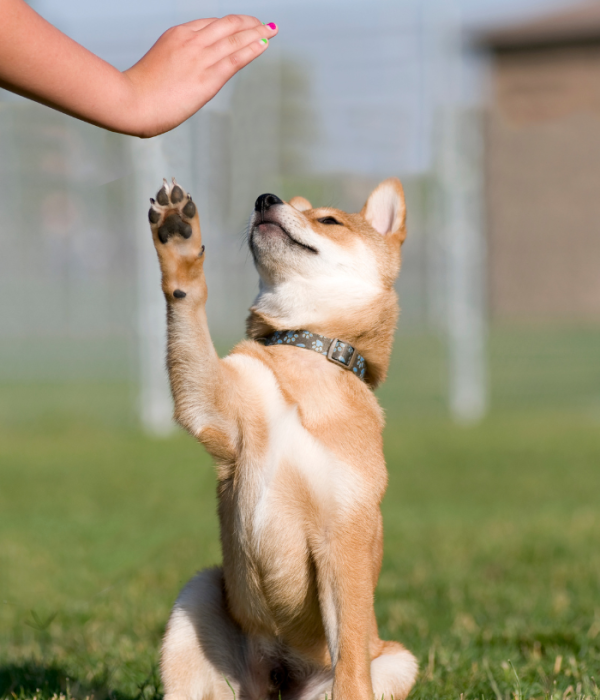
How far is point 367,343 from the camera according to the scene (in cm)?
290

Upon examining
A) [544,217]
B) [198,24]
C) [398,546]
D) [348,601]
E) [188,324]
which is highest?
[544,217]

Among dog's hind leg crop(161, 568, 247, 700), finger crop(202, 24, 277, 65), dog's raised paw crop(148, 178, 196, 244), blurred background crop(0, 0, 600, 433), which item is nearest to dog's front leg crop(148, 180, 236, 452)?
dog's raised paw crop(148, 178, 196, 244)

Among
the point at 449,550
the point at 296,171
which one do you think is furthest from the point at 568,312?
the point at 449,550

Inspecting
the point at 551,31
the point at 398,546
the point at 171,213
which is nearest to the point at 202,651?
the point at 171,213

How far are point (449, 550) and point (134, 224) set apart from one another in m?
6.63

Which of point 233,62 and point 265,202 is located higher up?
point 233,62

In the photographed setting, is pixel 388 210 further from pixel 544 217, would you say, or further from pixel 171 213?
pixel 544 217

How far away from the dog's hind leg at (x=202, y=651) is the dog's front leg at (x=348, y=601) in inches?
15.6

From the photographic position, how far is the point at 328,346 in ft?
8.99

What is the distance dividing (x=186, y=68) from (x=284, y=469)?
111cm

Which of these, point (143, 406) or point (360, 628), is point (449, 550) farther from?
point (143, 406)

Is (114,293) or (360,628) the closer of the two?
(360,628)

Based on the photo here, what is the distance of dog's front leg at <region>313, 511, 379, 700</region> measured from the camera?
2.35m

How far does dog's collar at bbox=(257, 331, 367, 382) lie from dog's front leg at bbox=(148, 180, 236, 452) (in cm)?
35
